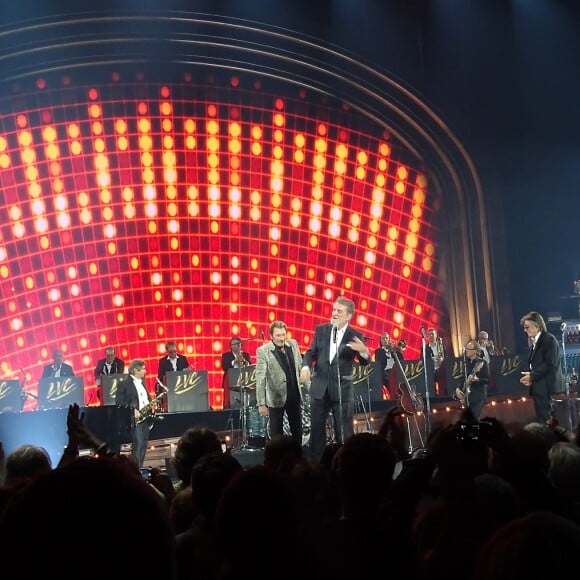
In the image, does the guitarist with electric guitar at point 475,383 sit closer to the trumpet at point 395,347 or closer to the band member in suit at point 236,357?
the trumpet at point 395,347

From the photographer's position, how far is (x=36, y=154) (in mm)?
14805

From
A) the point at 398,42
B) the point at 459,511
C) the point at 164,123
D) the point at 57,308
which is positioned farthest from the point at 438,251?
the point at 459,511

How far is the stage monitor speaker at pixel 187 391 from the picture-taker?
1163 cm

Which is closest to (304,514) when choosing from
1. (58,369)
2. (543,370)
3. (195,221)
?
(543,370)

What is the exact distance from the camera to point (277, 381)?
8727mm

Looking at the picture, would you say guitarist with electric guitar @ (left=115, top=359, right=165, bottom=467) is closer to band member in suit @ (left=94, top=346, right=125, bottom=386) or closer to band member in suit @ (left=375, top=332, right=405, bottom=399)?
band member in suit @ (left=94, top=346, right=125, bottom=386)

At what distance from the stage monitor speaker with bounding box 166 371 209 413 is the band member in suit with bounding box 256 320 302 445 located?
308cm

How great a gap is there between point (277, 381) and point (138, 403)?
2867 millimetres

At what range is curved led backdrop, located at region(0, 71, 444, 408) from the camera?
14.9 meters

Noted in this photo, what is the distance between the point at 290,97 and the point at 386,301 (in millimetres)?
4058

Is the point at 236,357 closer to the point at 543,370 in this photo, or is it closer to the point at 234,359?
the point at 234,359

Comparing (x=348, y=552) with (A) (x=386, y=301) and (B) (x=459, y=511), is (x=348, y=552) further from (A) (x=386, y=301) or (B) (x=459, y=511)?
(A) (x=386, y=301)

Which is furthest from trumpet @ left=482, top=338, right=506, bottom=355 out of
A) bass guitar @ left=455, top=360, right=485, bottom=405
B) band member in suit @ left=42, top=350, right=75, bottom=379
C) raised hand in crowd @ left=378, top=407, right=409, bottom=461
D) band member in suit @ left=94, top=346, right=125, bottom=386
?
raised hand in crowd @ left=378, top=407, right=409, bottom=461

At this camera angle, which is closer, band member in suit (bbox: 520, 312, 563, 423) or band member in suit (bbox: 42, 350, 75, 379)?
band member in suit (bbox: 520, 312, 563, 423)
